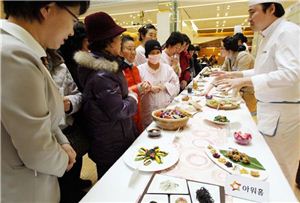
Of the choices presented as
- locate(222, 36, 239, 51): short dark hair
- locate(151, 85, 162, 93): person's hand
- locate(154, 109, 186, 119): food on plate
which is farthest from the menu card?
locate(222, 36, 239, 51): short dark hair

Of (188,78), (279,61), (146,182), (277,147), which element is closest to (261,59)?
(279,61)

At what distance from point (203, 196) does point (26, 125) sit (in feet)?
1.95

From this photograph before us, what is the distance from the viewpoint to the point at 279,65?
1.21 metres

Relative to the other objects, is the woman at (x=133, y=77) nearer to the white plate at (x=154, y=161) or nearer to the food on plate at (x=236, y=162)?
the white plate at (x=154, y=161)

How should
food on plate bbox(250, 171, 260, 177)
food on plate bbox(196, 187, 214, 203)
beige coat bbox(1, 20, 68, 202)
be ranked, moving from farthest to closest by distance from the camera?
food on plate bbox(250, 171, 260, 177) → food on plate bbox(196, 187, 214, 203) → beige coat bbox(1, 20, 68, 202)

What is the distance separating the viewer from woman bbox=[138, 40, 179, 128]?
6.23ft

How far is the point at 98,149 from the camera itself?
1249mm

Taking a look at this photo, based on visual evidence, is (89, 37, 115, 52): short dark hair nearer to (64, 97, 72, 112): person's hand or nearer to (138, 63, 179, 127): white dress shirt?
(64, 97, 72, 112): person's hand

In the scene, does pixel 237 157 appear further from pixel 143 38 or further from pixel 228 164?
pixel 143 38

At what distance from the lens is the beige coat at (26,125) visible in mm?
516

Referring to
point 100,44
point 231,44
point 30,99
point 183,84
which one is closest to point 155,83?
point 100,44

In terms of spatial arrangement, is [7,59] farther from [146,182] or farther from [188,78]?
[188,78]

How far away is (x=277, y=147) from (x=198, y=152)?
0.73 m

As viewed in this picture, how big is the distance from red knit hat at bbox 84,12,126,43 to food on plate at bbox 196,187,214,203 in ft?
2.94
